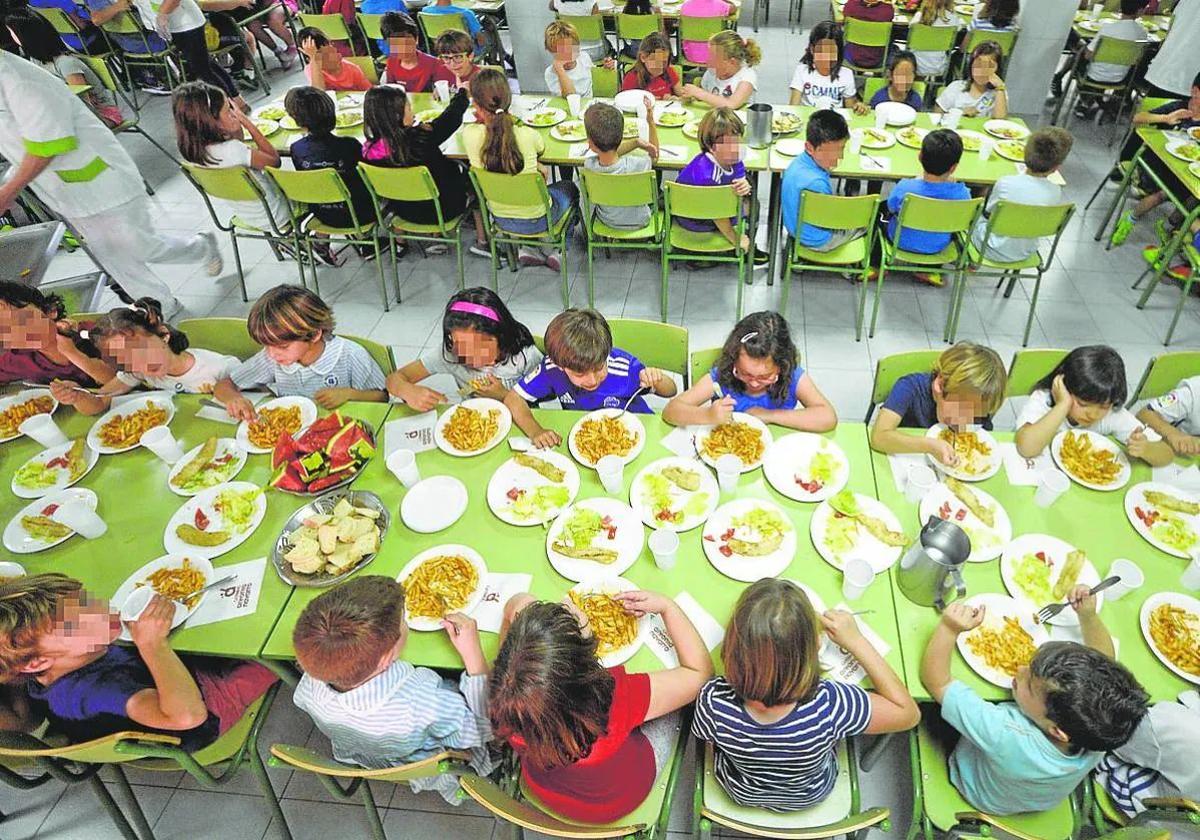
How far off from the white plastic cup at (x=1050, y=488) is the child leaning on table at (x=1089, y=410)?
8.2 inches

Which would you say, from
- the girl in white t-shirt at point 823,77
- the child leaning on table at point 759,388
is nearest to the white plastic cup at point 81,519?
the child leaning on table at point 759,388

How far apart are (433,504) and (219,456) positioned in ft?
3.12

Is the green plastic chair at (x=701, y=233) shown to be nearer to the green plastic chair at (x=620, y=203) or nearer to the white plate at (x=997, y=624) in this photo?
the green plastic chair at (x=620, y=203)

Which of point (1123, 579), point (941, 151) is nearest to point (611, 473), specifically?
point (1123, 579)

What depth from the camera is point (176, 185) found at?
6.66 m

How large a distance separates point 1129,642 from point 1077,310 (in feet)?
11.7

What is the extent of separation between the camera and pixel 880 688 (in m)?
2.00

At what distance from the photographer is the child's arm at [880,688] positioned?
6.48 feet

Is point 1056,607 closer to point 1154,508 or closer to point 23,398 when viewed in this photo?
point 1154,508

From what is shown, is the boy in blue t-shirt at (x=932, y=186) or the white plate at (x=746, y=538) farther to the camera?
the boy in blue t-shirt at (x=932, y=186)

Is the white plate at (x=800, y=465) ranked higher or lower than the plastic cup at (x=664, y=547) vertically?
lower

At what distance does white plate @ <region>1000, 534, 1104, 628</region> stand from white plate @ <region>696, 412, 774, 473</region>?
87 centimetres

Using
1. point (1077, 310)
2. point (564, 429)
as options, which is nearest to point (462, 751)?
point (564, 429)

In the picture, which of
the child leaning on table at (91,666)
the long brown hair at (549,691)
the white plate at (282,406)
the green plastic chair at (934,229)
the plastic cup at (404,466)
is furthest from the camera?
the green plastic chair at (934,229)
